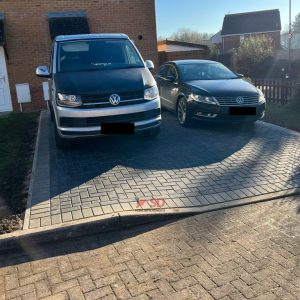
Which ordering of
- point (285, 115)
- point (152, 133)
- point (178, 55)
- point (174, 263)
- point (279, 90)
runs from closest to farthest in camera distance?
point (174, 263) < point (152, 133) < point (285, 115) < point (279, 90) < point (178, 55)

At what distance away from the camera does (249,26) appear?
5341 cm

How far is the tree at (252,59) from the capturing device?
26.4m

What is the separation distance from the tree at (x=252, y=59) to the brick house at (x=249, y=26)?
1016 inches

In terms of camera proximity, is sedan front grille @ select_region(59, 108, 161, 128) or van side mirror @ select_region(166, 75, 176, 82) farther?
van side mirror @ select_region(166, 75, 176, 82)

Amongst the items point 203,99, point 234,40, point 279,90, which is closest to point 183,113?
point 203,99

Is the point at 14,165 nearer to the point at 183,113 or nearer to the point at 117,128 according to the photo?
the point at 117,128

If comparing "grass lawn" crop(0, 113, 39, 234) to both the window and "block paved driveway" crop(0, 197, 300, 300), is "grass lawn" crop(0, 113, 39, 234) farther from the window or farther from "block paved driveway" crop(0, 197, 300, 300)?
the window

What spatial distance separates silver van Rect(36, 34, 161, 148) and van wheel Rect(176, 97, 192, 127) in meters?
1.74

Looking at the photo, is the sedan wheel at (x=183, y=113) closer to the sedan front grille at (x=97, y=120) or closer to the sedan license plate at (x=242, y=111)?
the sedan license plate at (x=242, y=111)

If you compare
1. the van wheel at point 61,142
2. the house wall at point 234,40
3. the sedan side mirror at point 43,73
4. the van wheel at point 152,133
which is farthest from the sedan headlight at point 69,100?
the house wall at point 234,40

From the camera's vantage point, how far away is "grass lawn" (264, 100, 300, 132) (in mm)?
9380

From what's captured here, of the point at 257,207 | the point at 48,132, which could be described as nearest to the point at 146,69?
the point at 48,132

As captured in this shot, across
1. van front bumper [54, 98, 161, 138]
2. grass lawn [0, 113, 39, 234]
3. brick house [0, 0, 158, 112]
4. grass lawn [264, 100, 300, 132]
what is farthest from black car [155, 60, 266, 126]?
brick house [0, 0, 158, 112]

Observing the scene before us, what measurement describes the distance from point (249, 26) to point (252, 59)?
99.2 ft
